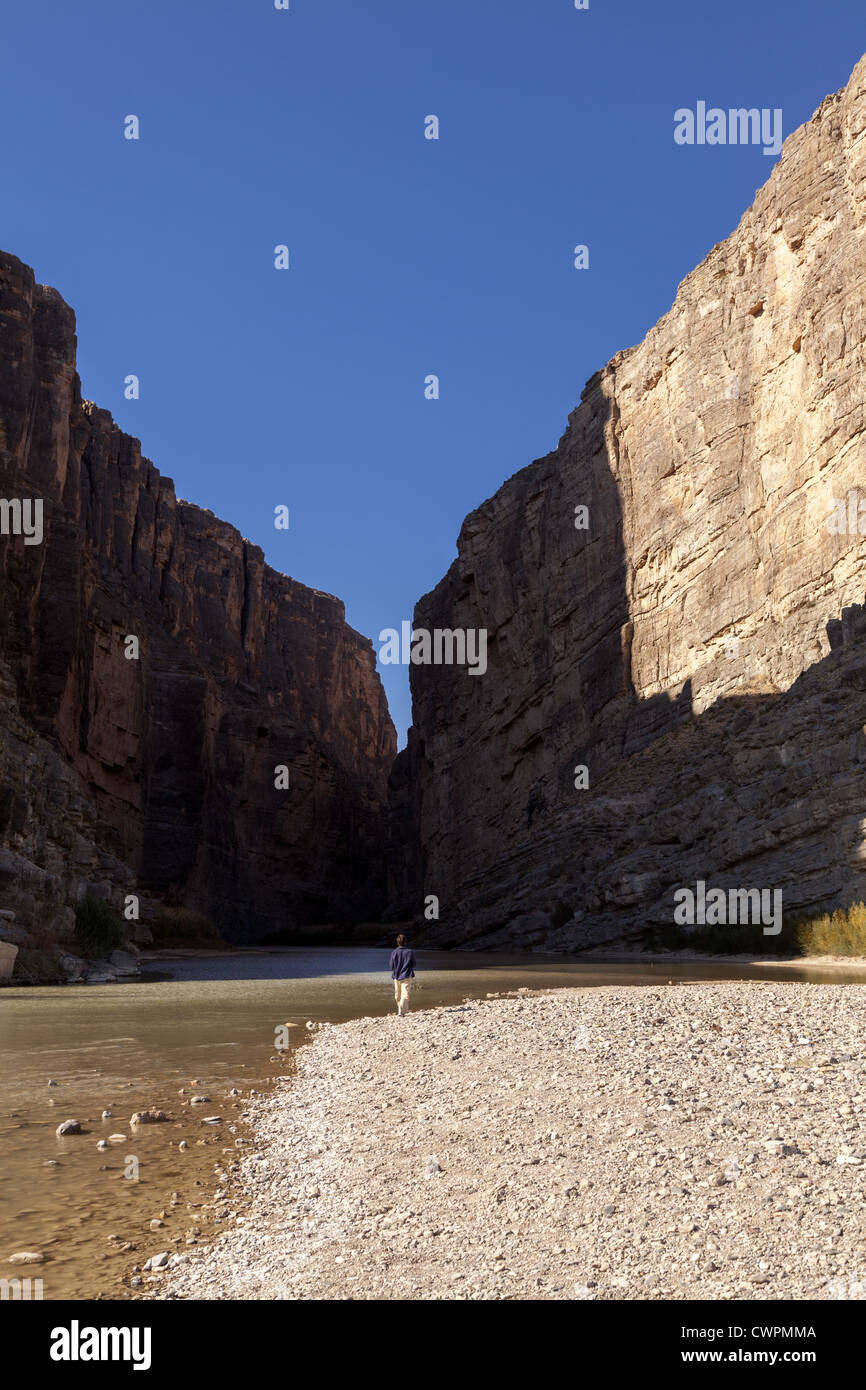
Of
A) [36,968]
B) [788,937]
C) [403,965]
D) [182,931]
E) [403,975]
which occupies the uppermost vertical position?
[403,965]

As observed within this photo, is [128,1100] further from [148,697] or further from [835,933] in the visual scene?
[148,697]

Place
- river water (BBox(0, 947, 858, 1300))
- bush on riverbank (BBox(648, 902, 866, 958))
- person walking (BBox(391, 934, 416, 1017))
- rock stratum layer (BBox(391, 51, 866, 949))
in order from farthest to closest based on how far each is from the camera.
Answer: rock stratum layer (BBox(391, 51, 866, 949)) < bush on riverbank (BBox(648, 902, 866, 958)) < person walking (BBox(391, 934, 416, 1017)) < river water (BBox(0, 947, 858, 1300))

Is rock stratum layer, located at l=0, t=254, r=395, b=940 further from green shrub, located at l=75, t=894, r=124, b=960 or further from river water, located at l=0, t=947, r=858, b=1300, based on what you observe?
river water, located at l=0, t=947, r=858, b=1300

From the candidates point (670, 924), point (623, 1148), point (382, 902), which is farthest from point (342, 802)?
point (623, 1148)

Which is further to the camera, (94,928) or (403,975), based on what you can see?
(94,928)

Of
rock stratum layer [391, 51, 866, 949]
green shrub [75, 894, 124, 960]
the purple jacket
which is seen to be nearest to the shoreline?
the purple jacket

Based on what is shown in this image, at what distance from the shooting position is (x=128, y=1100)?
978 centimetres

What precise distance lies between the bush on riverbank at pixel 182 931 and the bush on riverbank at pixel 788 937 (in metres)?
29.7

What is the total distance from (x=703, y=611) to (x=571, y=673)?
14.9 m

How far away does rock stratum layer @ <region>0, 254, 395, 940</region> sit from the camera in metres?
42.1

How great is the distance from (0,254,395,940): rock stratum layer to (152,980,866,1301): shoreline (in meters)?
24.0

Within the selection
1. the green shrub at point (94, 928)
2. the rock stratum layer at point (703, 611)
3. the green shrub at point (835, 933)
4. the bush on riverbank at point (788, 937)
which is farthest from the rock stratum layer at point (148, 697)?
the green shrub at point (835, 933)

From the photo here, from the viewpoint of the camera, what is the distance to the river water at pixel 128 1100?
5.65m

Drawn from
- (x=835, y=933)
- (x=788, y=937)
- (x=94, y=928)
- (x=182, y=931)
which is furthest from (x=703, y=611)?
(x=94, y=928)
